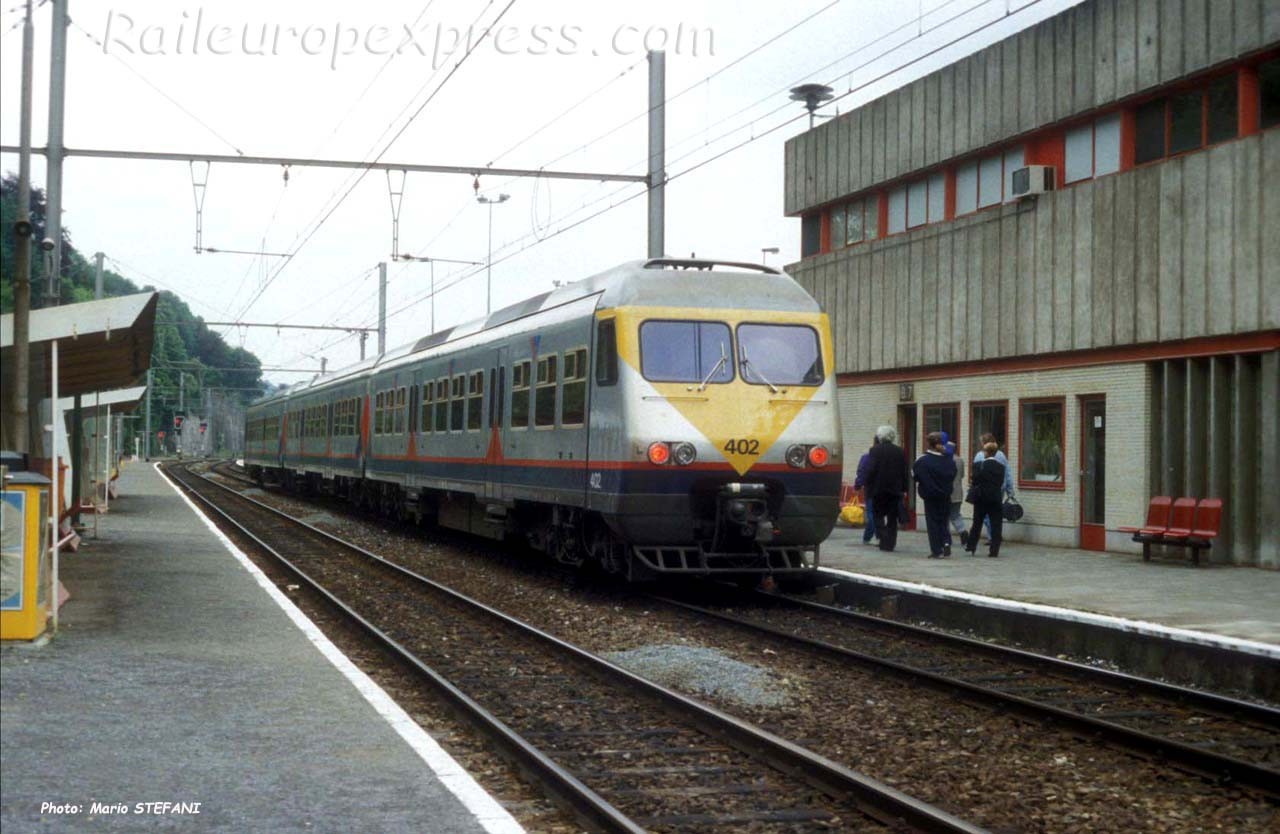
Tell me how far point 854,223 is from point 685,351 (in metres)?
13.8

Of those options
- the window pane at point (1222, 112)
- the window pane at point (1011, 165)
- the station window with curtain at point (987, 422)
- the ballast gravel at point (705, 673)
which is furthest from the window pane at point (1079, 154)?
the ballast gravel at point (705, 673)

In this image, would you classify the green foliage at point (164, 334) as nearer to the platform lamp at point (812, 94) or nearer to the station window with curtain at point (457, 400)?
the station window with curtain at point (457, 400)

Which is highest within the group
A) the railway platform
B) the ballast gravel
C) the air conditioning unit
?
the air conditioning unit

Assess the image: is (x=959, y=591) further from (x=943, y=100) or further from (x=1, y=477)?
(x=943, y=100)

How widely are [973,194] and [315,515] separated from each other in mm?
16327

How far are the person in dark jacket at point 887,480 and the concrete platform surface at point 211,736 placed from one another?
887 centimetres

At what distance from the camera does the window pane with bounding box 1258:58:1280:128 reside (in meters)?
17.1

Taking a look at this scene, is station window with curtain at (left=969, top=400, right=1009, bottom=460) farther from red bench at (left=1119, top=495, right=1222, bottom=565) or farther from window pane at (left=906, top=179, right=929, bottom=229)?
red bench at (left=1119, top=495, right=1222, bottom=565)

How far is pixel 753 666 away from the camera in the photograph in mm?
10656

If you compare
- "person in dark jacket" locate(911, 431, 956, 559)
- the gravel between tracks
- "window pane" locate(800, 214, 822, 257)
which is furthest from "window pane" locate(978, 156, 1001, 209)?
the gravel between tracks

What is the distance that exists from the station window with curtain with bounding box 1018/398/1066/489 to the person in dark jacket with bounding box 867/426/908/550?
277cm

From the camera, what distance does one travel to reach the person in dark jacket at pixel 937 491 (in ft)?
59.7

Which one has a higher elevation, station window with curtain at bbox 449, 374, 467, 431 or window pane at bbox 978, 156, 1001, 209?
window pane at bbox 978, 156, 1001, 209

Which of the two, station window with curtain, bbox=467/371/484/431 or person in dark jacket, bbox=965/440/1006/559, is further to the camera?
station window with curtain, bbox=467/371/484/431
